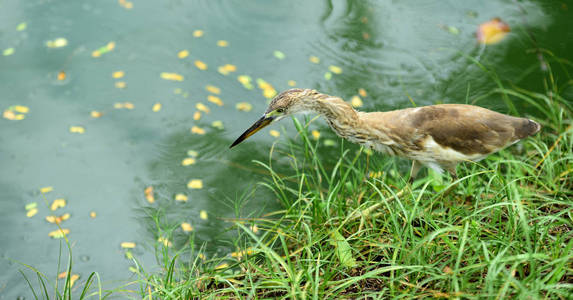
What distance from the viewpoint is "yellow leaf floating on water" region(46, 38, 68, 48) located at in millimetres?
5855

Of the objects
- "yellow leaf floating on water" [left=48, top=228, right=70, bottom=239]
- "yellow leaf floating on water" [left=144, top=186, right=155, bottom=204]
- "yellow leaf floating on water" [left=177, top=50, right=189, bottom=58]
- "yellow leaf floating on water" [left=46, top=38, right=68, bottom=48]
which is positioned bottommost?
"yellow leaf floating on water" [left=48, top=228, right=70, bottom=239]

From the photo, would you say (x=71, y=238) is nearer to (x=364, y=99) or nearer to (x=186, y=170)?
(x=186, y=170)

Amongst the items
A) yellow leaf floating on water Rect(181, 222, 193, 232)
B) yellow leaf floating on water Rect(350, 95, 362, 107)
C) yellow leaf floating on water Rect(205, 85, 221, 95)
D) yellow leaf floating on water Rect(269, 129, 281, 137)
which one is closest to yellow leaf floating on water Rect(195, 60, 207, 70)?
yellow leaf floating on water Rect(205, 85, 221, 95)

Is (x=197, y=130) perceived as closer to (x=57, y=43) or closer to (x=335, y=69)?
(x=335, y=69)

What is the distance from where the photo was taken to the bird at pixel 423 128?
3719 mm

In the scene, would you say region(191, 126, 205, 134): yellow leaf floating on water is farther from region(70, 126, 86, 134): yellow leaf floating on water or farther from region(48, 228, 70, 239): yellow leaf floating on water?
region(48, 228, 70, 239): yellow leaf floating on water

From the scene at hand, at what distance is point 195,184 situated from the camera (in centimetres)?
486

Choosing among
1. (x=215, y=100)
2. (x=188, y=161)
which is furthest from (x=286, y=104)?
(x=215, y=100)

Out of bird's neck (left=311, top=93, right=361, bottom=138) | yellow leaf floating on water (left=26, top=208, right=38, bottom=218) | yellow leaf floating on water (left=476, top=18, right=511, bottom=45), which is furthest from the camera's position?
yellow leaf floating on water (left=476, top=18, right=511, bottom=45)

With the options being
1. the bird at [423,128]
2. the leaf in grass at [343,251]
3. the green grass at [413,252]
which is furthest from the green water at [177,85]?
the leaf in grass at [343,251]

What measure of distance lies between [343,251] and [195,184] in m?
2.05

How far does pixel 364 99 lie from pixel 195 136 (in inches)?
72.7

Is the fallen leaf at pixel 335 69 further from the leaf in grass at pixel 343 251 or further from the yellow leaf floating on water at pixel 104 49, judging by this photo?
the leaf in grass at pixel 343 251

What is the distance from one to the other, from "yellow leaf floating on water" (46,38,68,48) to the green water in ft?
0.17
